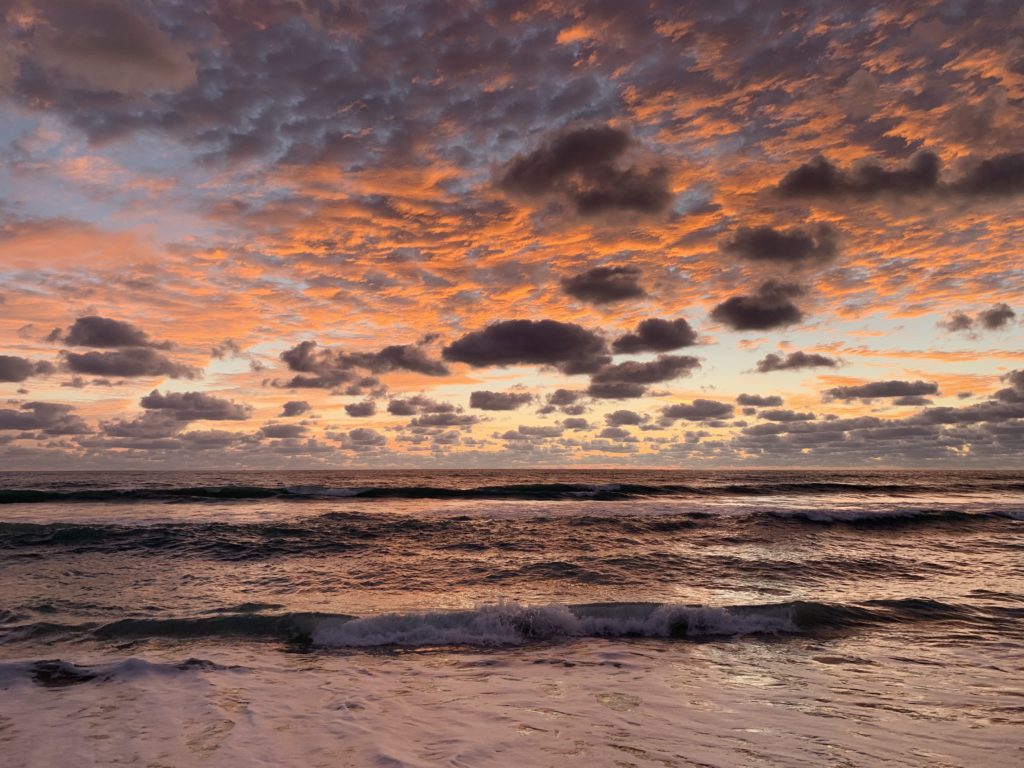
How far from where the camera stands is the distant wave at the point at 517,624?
471 inches

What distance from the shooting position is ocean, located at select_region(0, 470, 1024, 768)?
22.1 ft

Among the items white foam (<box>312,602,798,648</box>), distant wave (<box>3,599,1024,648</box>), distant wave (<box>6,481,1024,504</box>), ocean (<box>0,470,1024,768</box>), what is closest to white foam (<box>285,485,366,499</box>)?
distant wave (<box>6,481,1024,504</box>)

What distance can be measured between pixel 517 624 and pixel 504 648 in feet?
3.74

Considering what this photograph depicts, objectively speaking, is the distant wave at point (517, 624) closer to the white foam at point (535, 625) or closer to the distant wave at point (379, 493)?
the white foam at point (535, 625)

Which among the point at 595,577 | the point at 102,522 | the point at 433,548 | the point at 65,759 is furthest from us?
the point at 102,522

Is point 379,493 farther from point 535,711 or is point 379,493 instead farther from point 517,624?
point 535,711

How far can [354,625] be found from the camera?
12180mm

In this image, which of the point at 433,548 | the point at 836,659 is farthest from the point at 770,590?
the point at 433,548

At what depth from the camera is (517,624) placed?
12.5 m

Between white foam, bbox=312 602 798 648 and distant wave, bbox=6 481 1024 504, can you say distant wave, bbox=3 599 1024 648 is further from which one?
distant wave, bbox=6 481 1024 504

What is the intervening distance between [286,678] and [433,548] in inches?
526

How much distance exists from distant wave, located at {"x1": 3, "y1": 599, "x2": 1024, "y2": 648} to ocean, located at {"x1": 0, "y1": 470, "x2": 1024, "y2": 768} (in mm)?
66

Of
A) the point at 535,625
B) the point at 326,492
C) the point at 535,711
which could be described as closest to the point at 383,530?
the point at 535,625

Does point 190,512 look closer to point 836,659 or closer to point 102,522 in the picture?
point 102,522
